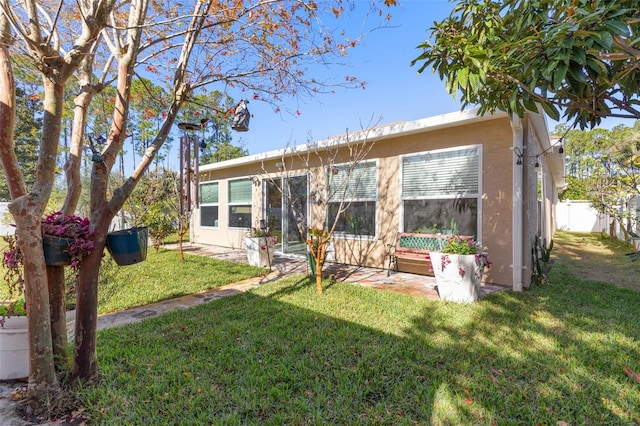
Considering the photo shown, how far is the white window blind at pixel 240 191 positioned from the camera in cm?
984

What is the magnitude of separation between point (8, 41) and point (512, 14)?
3739mm

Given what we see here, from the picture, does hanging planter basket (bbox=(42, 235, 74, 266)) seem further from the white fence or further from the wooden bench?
the white fence

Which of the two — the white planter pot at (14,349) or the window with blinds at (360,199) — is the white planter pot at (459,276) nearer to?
the window with blinds at (360,199)

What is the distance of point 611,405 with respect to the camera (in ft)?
6.98

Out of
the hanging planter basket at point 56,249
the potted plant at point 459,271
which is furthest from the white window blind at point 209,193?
the hanging planter basket at point 56,249

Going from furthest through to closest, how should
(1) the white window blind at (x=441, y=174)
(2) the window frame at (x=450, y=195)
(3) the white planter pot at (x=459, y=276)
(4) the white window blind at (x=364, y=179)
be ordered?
1. (4) the white window blind at (x=364, y=179)
2. (1) the white window blind at (x=441, y=174)
3. (2) the window frame at (x=450, y=195)
4. (3) the white planter pot at (x=459, y=276)

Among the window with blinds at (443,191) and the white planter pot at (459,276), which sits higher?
the window with blinds at (443,191)

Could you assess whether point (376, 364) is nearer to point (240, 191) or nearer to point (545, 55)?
point (545, 55)

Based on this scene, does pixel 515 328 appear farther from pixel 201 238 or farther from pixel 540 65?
pixel 201 238

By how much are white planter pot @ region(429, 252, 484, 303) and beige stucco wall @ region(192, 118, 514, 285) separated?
3.38 ft

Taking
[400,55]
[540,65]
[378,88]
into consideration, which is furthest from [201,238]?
[540,65]

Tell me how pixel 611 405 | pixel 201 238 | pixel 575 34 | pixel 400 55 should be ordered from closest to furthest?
pixel 575 34, pixel 611 405, pixel 400 55, pixel 201 238

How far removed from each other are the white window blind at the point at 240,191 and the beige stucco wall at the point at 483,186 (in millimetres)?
525

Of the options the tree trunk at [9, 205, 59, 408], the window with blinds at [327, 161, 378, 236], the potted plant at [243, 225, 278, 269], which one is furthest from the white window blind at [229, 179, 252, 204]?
the tree trunk at [9, 205, 59, 408]
